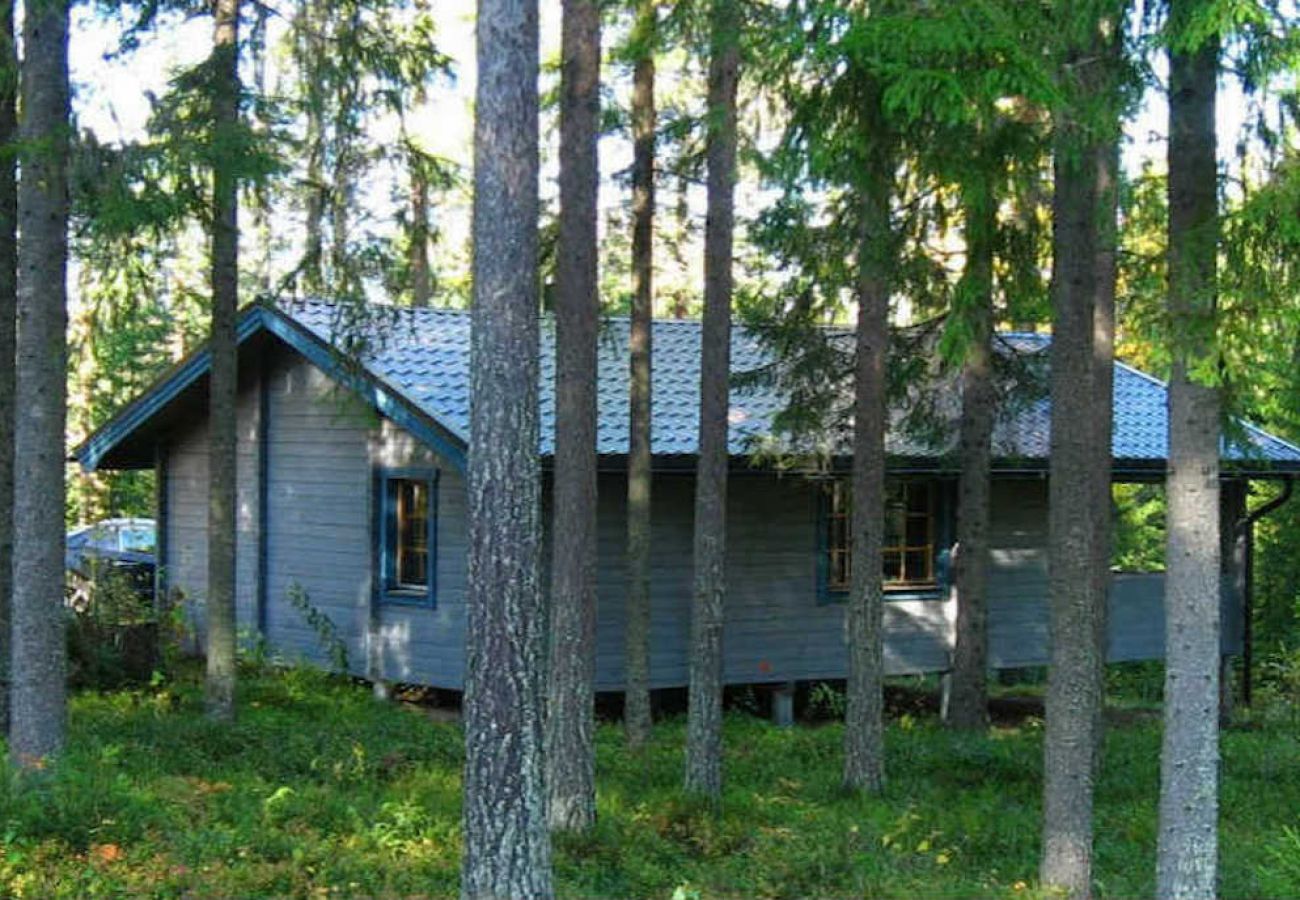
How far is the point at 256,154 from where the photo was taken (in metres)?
10.9

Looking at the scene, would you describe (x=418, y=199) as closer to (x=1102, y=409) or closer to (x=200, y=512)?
(x=1102, y=409)

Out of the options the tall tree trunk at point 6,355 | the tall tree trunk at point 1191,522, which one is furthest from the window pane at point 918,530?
the tall tree trunk at point 6,355

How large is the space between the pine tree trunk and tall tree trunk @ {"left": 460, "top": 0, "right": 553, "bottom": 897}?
3497 millimetres

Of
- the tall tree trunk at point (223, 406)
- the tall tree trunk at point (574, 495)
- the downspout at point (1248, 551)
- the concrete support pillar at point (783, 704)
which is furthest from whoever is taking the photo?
→ the downspout at point (1248, 551)

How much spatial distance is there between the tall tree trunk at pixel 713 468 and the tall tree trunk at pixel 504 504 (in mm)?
3810

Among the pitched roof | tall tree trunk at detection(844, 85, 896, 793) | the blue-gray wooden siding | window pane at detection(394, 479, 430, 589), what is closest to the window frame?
the blue-gray wooden siding

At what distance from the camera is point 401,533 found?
57.4 feet

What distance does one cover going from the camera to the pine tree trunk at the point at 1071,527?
900 centimetres

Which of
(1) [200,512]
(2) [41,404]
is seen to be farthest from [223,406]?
(1) [200,512]

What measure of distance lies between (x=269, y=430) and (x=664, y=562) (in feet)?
19.3

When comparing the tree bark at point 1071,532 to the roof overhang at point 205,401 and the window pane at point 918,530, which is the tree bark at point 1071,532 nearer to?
the roof overhang at point 205,401

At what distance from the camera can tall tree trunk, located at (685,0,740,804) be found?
1107 cm

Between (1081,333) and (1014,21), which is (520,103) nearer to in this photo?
(1014,21)

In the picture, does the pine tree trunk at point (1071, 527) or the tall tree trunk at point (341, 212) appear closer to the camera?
the pine tree trunk at point (1071, 527)
